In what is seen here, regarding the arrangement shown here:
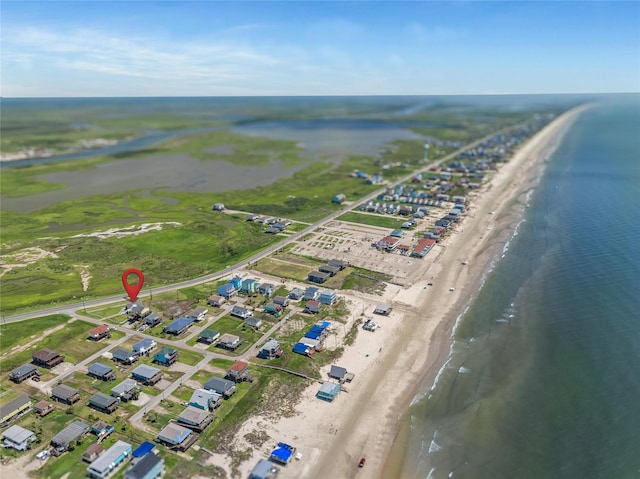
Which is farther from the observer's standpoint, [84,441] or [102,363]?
[102,363]

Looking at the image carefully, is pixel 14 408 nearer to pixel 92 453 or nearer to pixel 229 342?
pixel 92 453

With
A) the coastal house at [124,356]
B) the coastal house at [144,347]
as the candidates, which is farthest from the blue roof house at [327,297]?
the coastal house at [124,356]

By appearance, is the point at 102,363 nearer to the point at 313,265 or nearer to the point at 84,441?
the point at 84,441

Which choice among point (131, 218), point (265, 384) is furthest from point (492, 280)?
point (131, 218)

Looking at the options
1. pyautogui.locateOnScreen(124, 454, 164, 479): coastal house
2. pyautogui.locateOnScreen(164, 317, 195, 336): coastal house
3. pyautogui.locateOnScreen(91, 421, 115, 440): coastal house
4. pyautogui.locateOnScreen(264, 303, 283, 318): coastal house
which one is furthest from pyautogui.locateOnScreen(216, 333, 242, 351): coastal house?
pyautogui.locateOnScreen(124, 454, 164, 479): coastal house

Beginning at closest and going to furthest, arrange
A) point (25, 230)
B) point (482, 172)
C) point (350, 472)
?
point (350, 472)
point (25, 230)
point (482, 172)

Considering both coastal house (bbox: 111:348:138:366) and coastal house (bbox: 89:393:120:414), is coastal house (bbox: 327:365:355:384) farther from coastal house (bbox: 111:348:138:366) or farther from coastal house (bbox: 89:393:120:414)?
coastal house (bbox: 111:348:138:366)

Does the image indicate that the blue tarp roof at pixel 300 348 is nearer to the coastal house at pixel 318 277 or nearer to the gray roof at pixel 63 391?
→ the coastal house at pixel 318 277
